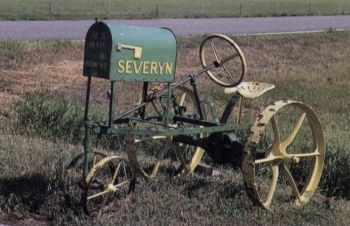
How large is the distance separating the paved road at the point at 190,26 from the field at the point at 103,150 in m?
5.79

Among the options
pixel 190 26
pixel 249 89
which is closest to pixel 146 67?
pixel 249 89

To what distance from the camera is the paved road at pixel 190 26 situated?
2325 centimetres

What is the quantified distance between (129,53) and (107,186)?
45.5 inches

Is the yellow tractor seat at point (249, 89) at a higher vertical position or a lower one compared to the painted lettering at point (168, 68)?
lower

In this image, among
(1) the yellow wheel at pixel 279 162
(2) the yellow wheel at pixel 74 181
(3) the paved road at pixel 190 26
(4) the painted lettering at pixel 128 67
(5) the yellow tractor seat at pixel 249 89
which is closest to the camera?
(4) the painted lettering at pixel 128 67

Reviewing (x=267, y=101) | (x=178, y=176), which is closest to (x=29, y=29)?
(x=267, y=101)

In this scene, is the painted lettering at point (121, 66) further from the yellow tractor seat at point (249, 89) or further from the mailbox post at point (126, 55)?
the yellow tractor seat at point (249, 89)

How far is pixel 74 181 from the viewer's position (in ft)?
21.2

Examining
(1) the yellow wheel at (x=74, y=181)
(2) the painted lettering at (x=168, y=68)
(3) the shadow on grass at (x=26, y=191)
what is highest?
(2) the painted lettering at (x=168, y=68)

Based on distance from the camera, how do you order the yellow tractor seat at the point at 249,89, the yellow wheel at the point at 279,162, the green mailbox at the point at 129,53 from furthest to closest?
the yellow tractor seat at the point at 249,89 < the yellow wheel at the point at 279,162 < the green mailbox at the point at 129,53

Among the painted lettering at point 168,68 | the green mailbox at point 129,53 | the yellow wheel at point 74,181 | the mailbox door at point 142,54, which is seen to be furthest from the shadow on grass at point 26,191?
the painted lettering at point 168,68

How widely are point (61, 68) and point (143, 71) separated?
1128cm

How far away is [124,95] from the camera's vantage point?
14.6 m

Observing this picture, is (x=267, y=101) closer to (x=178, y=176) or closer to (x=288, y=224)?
(x=178, y=176)
